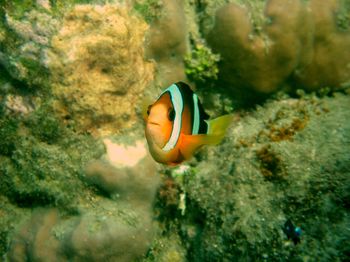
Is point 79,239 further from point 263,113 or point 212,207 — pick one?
point 263,113

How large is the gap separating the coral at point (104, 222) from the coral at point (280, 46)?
1675mm

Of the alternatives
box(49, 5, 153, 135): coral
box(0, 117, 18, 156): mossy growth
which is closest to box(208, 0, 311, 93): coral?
box(49, 5, 153, 135): coral

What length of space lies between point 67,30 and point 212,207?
8.26ft

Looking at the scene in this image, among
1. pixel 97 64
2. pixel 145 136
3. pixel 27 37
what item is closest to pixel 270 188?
pixel 145 136

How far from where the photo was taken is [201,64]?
163 inches

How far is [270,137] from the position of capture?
3.74 metres

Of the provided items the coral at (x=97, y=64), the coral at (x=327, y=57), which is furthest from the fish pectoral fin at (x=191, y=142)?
the coral at (x=327, y=57)

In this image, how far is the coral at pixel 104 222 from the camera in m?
3.72

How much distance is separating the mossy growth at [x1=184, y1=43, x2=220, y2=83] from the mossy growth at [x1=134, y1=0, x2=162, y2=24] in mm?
677

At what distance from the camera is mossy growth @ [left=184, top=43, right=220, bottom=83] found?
Answer: 4.17 metres

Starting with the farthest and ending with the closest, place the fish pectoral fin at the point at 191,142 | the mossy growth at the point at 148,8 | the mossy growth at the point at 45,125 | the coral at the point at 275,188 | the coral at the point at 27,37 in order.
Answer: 1. the mossy growth at the point at 148,8
2. the mossy growth at the point at 45,125
3. the coral at the point at 27,37
4. the coral at the point at 275,188
5. the fish pectoral fin at the point at 191,142

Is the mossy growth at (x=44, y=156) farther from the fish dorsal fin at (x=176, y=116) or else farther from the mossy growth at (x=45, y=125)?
the fish dorsal fin at (x=176, y=116)

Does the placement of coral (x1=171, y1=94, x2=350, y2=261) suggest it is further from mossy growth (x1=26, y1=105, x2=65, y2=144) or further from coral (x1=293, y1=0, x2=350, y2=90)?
mossy growth (x1=26, y1=105, x2=65, y2=144)

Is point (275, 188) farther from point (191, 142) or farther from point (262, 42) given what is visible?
point (262, 42)
